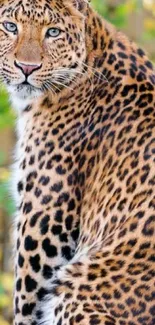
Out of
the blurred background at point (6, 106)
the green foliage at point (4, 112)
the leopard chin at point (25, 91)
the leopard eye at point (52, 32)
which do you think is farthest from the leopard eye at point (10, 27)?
the blurred background at point (6, 106)

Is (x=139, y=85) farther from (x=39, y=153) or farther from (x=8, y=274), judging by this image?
(x=8, y=274)

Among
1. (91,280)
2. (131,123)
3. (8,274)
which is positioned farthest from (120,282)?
(8,274)

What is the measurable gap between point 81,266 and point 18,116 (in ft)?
5.12

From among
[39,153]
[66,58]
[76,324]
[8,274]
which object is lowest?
[8,274]

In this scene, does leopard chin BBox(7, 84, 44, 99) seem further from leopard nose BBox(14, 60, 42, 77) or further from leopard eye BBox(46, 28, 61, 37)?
leopard eye BBox(46, 28, 61, 37)

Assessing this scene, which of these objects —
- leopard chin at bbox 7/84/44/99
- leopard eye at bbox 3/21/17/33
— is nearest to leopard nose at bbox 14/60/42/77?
leopard chin at bbox 7/84/44/99

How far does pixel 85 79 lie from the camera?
26.6 feet

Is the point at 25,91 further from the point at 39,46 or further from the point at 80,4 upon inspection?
the point at 80,4

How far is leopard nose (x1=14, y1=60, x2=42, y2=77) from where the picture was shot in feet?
25.5

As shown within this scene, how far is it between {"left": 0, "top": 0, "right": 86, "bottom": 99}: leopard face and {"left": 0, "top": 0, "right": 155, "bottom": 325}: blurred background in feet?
14.3

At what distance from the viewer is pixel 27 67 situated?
7.78m

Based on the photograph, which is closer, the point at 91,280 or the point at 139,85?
the point at 91,280

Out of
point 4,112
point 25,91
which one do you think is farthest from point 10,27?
point 4,112

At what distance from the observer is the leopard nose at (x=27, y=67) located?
7.77 metres
